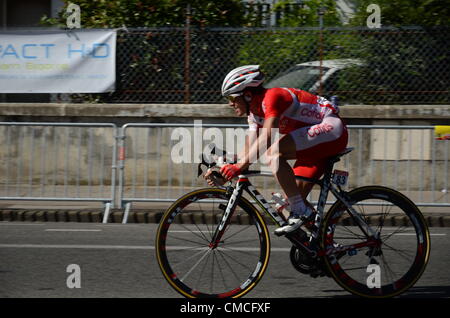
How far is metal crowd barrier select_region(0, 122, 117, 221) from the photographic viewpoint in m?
9.92

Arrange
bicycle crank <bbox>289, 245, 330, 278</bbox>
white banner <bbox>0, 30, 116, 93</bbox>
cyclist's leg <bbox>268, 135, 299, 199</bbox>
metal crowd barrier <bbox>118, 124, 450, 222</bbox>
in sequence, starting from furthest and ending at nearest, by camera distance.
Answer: white banner <bbox>0, 30, 116, 93</bbox> → metal crowd barrier <bbox>118, 124, 450, 222</bbox> → bicycle crank <bbox>289, 245, 330, 278</bbox> → cyclist's leg <bbox>268, 135, 299, 199</bbox>

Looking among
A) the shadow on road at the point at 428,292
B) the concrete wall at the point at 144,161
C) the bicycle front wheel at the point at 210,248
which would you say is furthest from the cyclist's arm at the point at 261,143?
the concrete wall at the point at 144,161

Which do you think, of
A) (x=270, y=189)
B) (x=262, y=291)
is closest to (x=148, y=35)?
(x=270, y=189)

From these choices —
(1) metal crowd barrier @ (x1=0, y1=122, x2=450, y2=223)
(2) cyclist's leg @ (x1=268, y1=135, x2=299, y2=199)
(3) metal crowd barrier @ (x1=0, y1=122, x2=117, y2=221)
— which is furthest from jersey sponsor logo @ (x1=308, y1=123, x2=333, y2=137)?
(3) metal crowd barrier @ (x1=0, y1=122, x2=117, y2=221)

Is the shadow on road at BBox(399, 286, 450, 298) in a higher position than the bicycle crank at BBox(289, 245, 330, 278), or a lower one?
lower

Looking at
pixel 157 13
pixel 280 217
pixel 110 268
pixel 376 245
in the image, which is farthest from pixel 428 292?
pixel 157 13

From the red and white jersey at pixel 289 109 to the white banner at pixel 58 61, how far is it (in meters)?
6.77

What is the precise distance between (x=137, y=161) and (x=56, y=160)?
113 cm

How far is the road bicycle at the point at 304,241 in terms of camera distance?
16.7ft

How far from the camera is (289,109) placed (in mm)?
5168

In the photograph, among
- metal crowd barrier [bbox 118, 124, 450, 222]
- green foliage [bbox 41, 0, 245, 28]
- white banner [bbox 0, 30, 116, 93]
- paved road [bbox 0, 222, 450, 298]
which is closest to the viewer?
paved road [bbox 0, 222, 450, 298]

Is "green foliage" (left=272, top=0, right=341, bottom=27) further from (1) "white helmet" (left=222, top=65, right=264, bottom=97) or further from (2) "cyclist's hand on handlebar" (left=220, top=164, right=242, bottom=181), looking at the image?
(2) "cyclist's hand on handlebar" (left=220, top=164, right=242, bottom=181)

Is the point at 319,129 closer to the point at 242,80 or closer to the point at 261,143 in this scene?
the point at 261,143

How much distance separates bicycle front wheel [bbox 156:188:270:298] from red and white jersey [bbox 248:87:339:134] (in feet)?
1.98
